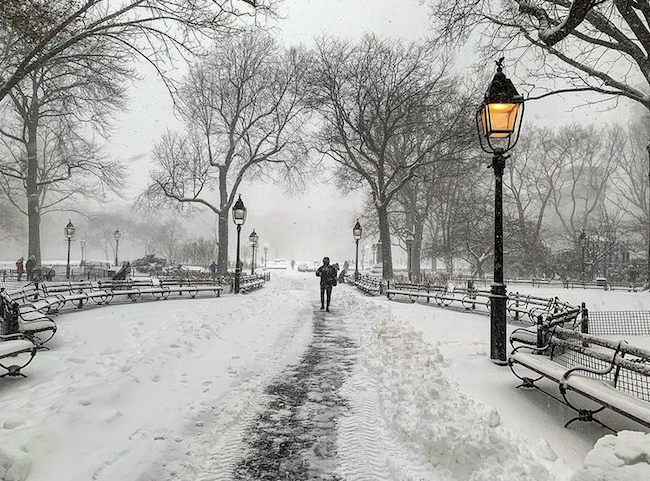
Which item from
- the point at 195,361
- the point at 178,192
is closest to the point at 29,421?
the point at 195,361

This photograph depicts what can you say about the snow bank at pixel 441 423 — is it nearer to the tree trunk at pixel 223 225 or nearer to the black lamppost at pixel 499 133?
the black lamppost at pixel 499 133

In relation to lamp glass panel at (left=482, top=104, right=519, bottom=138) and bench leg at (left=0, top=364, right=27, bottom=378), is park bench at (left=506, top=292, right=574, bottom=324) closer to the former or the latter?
lamp glass panel at (left=482, top=104, right=519, bottom=138)

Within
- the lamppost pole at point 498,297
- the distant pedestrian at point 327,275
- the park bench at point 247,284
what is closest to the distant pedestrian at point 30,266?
the park bench at point 247,284

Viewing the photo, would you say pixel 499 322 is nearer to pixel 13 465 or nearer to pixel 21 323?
pixel 13 465

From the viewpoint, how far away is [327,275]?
14.4 metres

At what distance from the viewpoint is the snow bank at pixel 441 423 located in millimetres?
2971

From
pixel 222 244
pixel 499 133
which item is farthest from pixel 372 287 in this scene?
pixel 499 133

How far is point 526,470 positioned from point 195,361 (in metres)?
5.32

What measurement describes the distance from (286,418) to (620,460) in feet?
10.1

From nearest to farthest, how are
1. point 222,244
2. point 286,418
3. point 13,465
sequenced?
point 13,465
point 286,418
point 222,244

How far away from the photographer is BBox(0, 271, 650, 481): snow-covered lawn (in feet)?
10.3

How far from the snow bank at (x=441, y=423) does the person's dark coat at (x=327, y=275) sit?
7340mm

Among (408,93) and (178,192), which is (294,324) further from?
(178,192)

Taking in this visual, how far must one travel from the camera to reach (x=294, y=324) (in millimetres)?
11180
